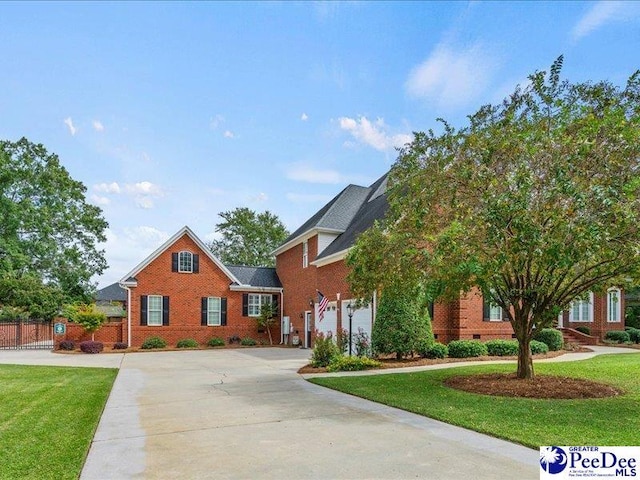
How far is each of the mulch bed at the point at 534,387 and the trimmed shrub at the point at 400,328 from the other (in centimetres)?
378

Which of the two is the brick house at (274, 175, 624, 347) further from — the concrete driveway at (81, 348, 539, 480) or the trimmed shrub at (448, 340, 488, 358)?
the concrete driveway at (81, 348, 539, 480)

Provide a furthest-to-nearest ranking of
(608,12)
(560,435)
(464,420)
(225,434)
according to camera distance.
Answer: (608,12) → (464,420) → (225,434) → (560,435)

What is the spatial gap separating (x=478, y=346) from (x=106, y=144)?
14.1m

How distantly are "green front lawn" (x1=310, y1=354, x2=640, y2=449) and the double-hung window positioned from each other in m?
16.5

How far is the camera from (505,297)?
443 inches

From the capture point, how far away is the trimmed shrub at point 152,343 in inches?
969

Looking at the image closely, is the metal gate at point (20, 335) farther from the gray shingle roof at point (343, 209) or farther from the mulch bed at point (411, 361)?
the mulch bed at point (411, 361)

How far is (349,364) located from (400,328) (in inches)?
94.1

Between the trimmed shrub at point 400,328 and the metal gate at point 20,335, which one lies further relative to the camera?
the metal gate at point 20,335

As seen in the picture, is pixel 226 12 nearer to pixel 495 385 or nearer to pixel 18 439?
pixel 18 439

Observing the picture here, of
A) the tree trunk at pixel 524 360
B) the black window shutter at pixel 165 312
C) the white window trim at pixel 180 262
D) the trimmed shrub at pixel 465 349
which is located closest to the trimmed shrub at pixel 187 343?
the black window shutter at pixel 165 312

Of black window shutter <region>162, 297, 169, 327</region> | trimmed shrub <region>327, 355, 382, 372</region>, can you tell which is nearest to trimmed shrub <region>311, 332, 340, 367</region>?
trimmed shrub <region>327, 355, 382, 372</region>

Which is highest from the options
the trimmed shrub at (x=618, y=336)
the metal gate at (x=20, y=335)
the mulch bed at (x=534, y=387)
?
the mulch bed at (x=534, y=387)

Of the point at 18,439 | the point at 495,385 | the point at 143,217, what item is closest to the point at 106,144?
the point at 143,217
